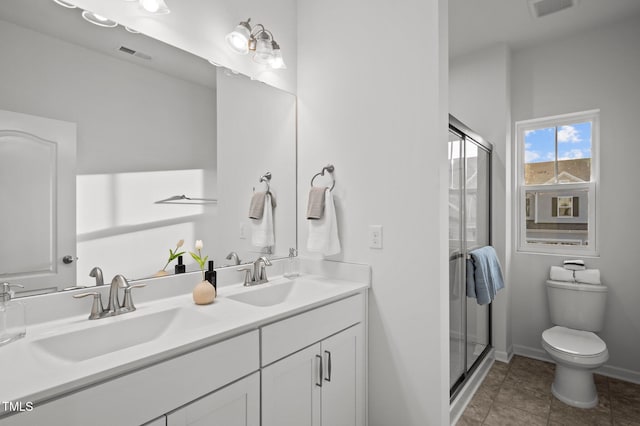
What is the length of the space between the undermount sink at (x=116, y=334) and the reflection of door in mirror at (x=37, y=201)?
0.26m

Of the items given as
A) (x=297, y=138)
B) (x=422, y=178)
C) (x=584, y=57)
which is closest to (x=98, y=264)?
(x=297, y=138)

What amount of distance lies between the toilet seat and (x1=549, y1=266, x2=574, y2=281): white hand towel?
15.9 inches

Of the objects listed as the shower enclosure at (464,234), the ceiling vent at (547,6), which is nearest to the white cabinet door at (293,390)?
the shower enclosure at (464,234)

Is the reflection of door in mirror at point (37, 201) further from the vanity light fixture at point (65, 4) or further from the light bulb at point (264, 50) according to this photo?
the light bulb at point (264, 50)

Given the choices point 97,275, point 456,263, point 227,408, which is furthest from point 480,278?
point 97,275

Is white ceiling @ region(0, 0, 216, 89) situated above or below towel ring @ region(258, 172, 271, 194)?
above

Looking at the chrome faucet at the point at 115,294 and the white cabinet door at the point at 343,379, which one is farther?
the white cabinet door at the point at 343,379

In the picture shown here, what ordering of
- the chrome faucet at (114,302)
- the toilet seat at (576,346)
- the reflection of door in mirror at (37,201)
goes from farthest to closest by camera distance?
the toilet seat at (576,346)
the chrome faucet at (114,302)
the reflection of door in mirror at (37,201)

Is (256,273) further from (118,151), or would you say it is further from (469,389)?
(469,389)

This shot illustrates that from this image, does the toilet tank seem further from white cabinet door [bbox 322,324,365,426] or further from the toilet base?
white cabinet door [bbox 322,324,365,426]

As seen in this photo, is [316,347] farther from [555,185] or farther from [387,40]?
[555,185]

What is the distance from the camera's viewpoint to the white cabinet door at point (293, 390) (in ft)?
3.93

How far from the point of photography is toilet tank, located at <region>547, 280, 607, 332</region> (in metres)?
2.48

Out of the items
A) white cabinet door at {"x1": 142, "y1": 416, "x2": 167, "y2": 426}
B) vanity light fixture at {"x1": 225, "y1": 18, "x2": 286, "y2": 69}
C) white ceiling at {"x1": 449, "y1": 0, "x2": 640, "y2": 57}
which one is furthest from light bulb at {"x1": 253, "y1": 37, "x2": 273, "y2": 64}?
white cabinet door at {"x1": 142, "y1": 416, "x2": 167, "y2": 426}
